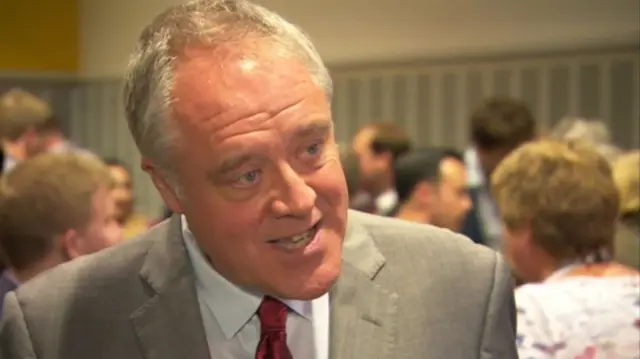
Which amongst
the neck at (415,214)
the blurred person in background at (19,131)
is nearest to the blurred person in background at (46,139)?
the blurred person in background at (19,131)

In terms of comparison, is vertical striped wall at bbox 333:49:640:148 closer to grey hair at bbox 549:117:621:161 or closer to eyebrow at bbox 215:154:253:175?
grey hair at bbox 549:117:621:161

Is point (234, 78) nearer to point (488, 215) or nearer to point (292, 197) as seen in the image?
point (292, 197)

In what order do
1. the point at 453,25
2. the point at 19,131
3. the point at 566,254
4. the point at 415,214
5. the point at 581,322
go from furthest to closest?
the point at 453,25 < the point at 19,131 < the point at 415,214 < the point at 566,254 < the point at 581,322

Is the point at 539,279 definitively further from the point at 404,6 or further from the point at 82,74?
the point at 82,74

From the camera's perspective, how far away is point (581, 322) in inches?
89.3

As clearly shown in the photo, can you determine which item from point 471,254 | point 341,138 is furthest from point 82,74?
point 471,254

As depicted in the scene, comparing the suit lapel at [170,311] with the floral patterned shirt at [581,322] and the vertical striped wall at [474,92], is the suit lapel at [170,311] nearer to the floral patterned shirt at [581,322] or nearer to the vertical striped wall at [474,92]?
the floral patterned shirt at [581,322]

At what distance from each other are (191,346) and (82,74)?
26.9ft

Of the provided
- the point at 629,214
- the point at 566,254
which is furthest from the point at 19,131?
the point at 566,254

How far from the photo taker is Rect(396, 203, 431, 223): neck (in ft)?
13.3

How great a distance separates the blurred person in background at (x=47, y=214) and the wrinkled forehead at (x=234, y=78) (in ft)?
4.11

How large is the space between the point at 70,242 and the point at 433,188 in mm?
1963

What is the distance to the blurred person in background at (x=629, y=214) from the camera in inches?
116

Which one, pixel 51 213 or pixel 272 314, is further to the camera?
pixel 51 213
